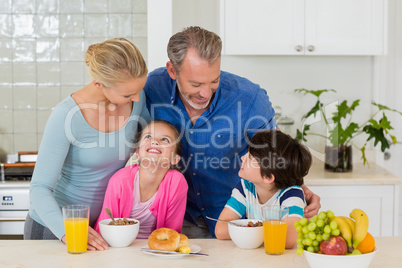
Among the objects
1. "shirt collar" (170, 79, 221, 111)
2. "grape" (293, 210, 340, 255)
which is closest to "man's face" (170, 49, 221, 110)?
"shirt collar" (170, 79, 221, 111)

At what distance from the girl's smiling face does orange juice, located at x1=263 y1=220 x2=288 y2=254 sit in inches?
22.8

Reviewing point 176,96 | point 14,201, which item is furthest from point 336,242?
point 14,201

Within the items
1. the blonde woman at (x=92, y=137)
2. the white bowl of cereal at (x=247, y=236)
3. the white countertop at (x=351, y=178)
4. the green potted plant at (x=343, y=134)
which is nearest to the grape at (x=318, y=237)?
the white bowl of cereal at (x=247, y=236)

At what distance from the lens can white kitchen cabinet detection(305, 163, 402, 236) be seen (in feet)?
9.92

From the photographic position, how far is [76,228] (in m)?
1.53

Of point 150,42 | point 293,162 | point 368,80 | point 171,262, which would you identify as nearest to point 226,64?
point 150,42

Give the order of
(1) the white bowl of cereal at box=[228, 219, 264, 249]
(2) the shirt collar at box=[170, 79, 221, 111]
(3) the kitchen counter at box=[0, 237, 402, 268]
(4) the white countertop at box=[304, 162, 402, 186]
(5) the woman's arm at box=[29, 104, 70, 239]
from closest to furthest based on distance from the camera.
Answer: (3) the kitchen counter at box=[0, 237, 402, 268]
(1) the white bowl of cereal at box=[228, 219, 264, 249]
(5) the woman's arm at box=[29, 104, 70, 239]
(2) the shirt collar at box=[170, 79, 221, 111]
(4) the white countertop at box=[304, 162, 402, 186]

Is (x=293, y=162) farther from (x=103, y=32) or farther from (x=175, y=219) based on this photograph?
(x=103, y=32)

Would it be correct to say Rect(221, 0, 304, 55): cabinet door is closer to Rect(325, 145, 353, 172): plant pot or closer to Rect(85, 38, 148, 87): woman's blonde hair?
Rect(325, 145, 353, 172): plant pot

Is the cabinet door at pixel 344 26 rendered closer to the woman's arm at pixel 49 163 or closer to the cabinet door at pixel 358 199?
the cabinet door at pixel 358 199

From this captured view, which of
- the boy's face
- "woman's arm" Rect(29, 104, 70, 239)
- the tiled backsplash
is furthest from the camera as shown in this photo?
the tiled backsplash

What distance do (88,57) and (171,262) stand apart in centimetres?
78

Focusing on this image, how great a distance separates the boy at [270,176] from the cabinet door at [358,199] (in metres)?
1.23

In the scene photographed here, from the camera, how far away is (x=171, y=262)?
1.49 m
